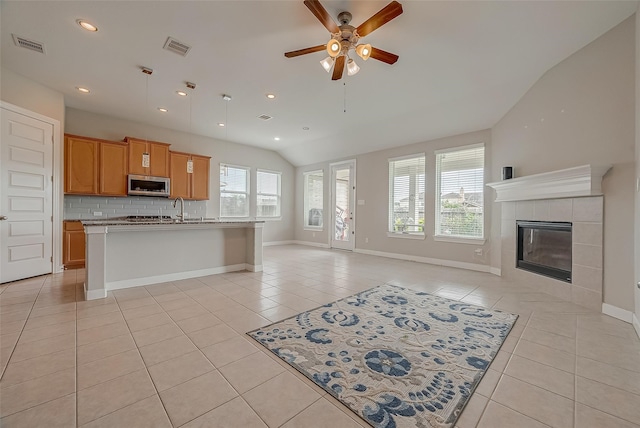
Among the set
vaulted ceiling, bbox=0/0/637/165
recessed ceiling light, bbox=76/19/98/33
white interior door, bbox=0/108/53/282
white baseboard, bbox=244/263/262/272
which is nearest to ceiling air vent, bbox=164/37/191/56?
vaulted ceiling, bbox=0/0/637/165

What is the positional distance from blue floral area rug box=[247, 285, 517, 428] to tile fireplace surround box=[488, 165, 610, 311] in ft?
3.84

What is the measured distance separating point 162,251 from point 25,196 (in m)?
2.25

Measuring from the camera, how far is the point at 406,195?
20.3ft

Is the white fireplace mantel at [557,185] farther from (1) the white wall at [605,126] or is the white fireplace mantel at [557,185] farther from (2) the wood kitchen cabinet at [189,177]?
(2) the wood kitchen cabinet at [189,177]

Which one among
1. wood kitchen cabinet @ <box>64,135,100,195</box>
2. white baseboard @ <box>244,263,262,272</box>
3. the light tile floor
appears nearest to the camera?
the light tile floor

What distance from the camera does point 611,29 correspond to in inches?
108

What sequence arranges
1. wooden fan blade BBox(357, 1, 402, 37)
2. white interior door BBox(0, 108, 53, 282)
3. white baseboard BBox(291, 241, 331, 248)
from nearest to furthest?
wooden fan blade BBox(357, 1, 402, 37)
white interior door BBox(0, 108, 53, 282)
white baseboard BBox(291, 241, 331, 248)

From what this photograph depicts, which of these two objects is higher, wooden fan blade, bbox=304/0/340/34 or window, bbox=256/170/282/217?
wooden fan blade, bbox=304/0/340/34

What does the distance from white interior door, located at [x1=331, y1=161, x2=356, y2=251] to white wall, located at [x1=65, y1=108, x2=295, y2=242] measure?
70.5 inches

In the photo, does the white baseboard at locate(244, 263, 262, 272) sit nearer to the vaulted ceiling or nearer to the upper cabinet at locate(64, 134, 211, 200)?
the upper cabinet at locate(64, 134, 211, 200)

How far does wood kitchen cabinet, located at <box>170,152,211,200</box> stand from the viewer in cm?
604

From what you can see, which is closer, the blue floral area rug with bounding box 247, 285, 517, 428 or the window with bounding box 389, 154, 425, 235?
the blue floral area rug with bounding box 247, 285, 517, 428

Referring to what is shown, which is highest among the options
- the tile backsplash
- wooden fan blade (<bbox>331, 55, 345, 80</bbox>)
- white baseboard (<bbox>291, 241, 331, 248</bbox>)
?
wooden fan blade (<bbox>331, 55, 345, 80</bbox>)

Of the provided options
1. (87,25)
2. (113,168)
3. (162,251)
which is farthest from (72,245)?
(87,25)
